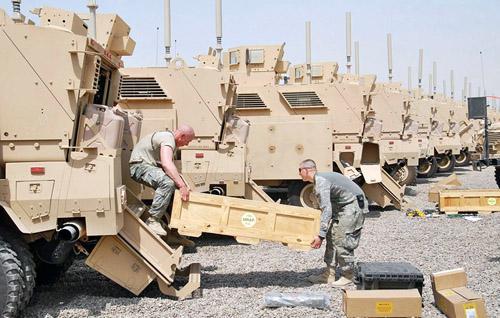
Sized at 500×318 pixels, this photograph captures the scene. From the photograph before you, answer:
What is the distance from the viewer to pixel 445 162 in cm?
2431

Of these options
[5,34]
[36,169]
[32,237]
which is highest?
[5,34]

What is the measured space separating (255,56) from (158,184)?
7.19m

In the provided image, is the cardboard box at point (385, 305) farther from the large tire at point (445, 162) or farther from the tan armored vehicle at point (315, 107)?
the large tire at point (445, 162)

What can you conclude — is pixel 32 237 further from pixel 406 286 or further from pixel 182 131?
pixel 406 286

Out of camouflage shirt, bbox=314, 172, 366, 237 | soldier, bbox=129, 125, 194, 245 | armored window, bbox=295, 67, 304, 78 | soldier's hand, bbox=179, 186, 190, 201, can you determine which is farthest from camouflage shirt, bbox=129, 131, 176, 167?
armored window, bbox=295, 67, 304, 78

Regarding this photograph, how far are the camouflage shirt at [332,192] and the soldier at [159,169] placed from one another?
54.6 inches

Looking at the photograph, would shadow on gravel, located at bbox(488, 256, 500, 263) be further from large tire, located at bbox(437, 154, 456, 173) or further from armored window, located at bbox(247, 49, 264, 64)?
large tire, located at bbox(437, 154, 456, 173)

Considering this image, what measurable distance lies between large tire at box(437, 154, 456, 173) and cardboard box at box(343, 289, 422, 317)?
20.2 m

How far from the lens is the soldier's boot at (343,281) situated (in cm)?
652

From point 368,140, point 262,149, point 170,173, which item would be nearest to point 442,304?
point 170,173

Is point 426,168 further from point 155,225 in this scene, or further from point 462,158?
point 155,225

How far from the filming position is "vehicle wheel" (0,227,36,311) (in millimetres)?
5059

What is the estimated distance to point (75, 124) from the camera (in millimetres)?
5426

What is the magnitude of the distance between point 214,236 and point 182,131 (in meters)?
3.90
